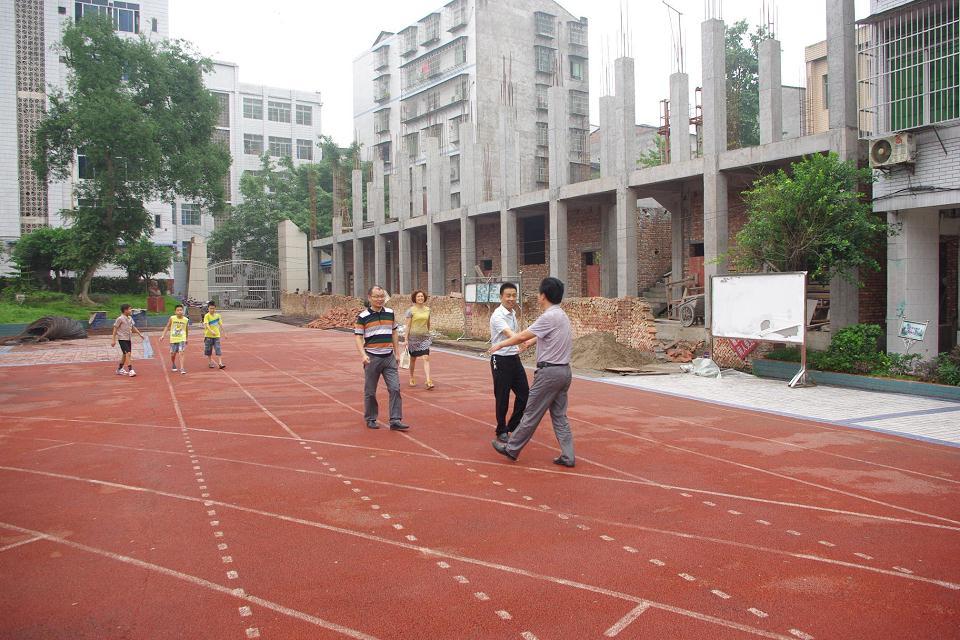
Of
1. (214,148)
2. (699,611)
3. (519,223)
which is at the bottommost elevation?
(699,611)

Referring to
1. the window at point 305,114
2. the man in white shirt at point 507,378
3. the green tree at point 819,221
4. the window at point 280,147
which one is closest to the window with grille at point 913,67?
the green tree at point 819,221

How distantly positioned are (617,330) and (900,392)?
747cm

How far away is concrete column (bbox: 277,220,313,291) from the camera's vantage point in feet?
158

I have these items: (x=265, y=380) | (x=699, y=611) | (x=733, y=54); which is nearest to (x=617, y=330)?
(x=265, y=380)

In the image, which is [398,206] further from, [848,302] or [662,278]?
[848,302]

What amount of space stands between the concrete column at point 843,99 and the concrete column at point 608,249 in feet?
39.1

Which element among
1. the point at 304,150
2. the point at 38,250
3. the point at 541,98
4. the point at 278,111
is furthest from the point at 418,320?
the point at 278,111

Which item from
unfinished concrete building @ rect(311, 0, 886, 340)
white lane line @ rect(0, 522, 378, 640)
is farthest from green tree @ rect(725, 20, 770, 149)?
white lane line @ rect(0, 522, 378, 640)

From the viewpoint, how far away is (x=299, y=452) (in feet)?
24.8

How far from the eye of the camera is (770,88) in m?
16.4

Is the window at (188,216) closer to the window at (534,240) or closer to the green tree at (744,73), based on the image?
the window at (534,240)

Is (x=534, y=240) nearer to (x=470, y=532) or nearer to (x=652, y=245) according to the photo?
(x=652, y=245)

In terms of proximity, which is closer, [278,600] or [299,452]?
[278,600]

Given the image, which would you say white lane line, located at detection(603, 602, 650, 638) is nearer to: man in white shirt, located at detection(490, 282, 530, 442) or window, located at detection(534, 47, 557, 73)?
man in white shirt, located at detection(490, 282, 530, 442)
